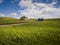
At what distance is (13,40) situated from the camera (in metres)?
4.57

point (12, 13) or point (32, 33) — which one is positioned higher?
point (12, 13)

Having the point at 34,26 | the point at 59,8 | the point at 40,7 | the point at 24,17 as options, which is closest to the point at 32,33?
the point at 34,26

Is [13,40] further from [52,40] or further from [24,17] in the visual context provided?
[52,40]

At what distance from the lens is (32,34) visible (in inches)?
185

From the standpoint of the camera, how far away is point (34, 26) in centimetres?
490

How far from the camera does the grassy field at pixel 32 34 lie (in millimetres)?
4570

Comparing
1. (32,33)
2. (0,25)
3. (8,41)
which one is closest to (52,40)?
(32,33)

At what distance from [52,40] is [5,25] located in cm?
153

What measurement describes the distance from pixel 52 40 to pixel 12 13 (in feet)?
4.93


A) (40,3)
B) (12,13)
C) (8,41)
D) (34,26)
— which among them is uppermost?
(40,3)

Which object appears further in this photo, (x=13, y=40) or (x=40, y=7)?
(x=40, y=7)

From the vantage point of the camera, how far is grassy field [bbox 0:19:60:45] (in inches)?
180

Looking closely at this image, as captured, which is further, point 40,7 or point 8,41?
point 40,7

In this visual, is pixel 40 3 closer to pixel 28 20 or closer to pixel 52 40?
pixel 28 20
